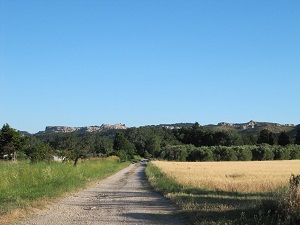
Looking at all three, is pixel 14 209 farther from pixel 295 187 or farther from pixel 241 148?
pixel 241 148

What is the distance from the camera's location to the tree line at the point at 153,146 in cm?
5446

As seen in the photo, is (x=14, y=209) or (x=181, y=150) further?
(x=181, y=150)

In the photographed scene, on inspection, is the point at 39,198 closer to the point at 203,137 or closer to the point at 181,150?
the point at 181,150

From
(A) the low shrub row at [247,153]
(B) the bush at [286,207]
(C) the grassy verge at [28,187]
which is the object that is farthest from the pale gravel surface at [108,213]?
(A) the low shrub row at [247,153]

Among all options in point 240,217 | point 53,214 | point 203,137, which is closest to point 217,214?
point 240,217

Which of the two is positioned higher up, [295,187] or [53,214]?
[295,187]

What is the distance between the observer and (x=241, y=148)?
404 feet

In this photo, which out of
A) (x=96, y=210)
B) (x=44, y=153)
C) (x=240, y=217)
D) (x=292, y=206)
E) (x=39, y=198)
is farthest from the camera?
(x=44, y=153)

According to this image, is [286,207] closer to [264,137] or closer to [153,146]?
[153,146]

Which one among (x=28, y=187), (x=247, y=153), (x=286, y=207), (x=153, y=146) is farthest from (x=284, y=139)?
(x=286, y=207)

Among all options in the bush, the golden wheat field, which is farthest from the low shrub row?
the bush

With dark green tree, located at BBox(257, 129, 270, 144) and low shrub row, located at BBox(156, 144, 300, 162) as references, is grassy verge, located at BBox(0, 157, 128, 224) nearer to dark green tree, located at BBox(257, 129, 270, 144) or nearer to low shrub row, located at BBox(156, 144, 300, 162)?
low shrub row, located at BBox(156, 144, 300, 162)

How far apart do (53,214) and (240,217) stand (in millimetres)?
5948

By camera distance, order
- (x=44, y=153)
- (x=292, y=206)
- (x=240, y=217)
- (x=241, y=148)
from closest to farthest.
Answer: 1. (x=292, y=206)
2. (x=240, y=217)
3. (x=44, y=153)
4. (x=241, y=148)
